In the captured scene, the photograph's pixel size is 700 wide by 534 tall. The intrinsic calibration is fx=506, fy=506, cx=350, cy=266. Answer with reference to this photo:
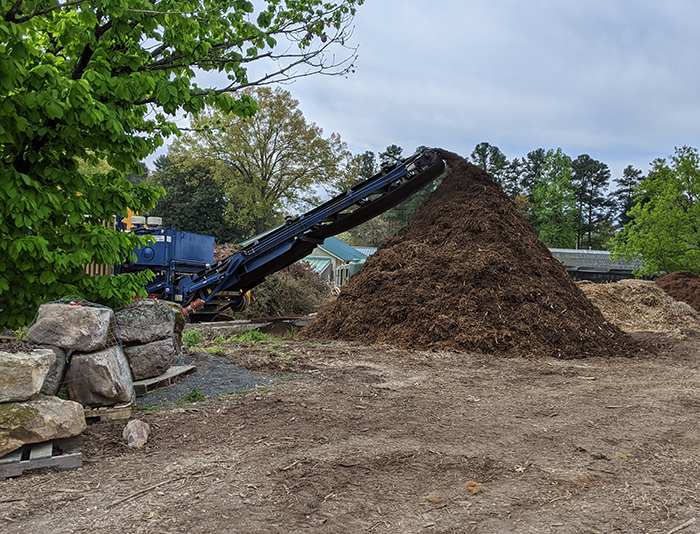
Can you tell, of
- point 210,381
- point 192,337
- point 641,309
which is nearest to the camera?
point 210,381

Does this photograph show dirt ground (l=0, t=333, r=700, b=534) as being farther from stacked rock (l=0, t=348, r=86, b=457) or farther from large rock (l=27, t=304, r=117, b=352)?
large rock (l=27, t=304, r=117, b=352)

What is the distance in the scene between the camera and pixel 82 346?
438 centimetres

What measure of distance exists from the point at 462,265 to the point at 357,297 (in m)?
2.42

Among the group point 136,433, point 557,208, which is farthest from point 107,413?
point 557,208

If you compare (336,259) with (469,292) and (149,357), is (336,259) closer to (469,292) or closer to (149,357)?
(469,292)

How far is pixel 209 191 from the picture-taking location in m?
36.0

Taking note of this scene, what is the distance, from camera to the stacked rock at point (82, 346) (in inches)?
169

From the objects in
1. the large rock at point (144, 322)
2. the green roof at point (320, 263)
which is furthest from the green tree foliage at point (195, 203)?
the large rock at point (144, 322)

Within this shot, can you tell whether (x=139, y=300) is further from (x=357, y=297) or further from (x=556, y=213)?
(x=556, y=213)

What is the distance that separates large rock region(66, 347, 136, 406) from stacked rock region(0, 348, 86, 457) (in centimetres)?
56

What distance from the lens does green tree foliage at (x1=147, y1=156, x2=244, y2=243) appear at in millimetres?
35688

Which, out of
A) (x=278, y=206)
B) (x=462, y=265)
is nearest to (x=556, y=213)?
(x=278, y=206)

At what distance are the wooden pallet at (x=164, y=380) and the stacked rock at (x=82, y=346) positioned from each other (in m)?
0.78

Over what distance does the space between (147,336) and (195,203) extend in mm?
31948
